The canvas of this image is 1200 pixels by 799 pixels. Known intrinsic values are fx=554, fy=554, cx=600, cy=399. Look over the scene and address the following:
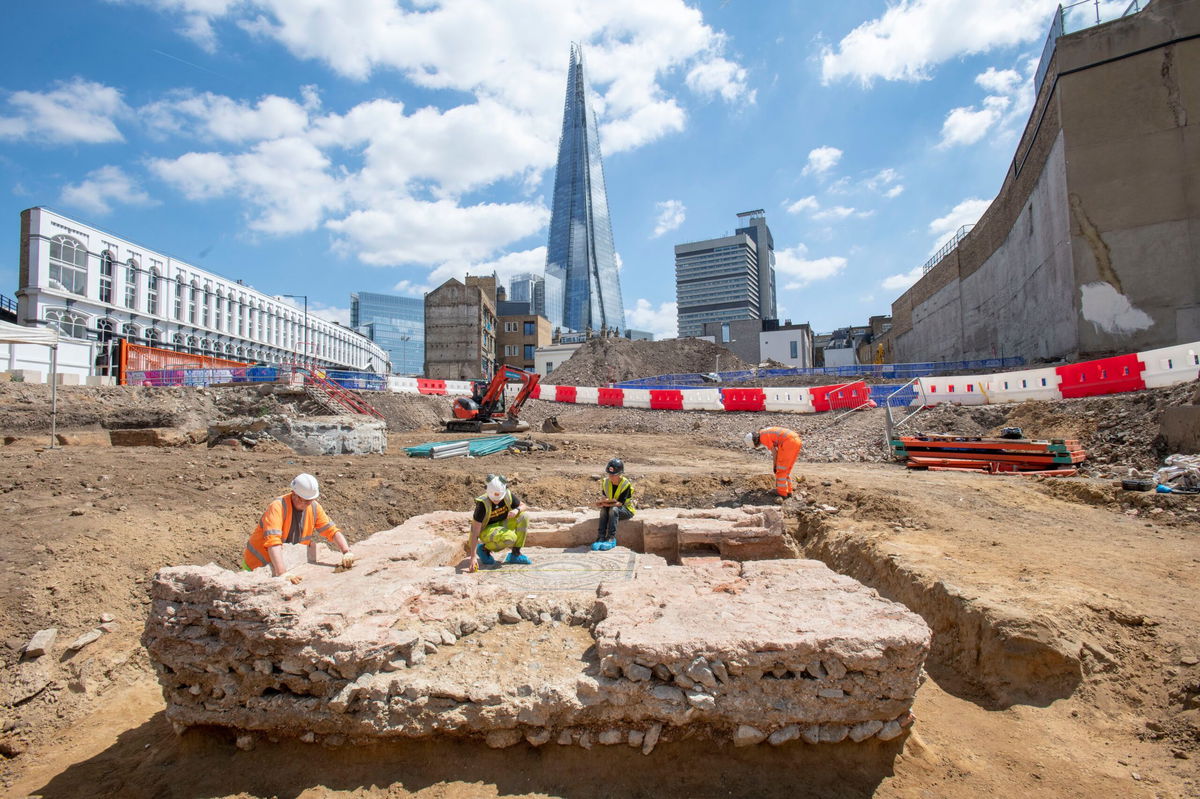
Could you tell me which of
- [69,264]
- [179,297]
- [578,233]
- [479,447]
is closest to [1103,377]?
[479,447]

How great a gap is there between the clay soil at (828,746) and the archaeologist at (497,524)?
8.12 ft

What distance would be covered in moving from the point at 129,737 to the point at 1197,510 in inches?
458

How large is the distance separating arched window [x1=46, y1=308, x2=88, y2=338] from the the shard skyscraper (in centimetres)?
8127

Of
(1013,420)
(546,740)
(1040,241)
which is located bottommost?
(546,740)

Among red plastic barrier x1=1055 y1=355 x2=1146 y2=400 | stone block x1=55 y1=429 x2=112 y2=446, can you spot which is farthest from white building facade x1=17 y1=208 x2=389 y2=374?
red plastic barrier x1=1055 y1=355 x2=1146 y2=400

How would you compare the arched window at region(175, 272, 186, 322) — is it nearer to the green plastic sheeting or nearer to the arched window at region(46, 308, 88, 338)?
the arched window at region(46, 308, 88, 338)

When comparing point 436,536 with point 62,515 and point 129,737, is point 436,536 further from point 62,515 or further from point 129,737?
point 62,515

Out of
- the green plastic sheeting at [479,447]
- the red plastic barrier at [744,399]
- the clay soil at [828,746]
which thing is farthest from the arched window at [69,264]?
the red plastic barrier at [744,399]

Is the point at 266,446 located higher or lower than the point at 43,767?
higher

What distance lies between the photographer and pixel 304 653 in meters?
3.54

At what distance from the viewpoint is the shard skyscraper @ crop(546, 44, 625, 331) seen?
347ft

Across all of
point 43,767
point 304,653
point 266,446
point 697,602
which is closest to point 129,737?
point 43,767

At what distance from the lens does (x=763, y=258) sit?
15400cm

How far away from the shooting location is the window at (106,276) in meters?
29.9
